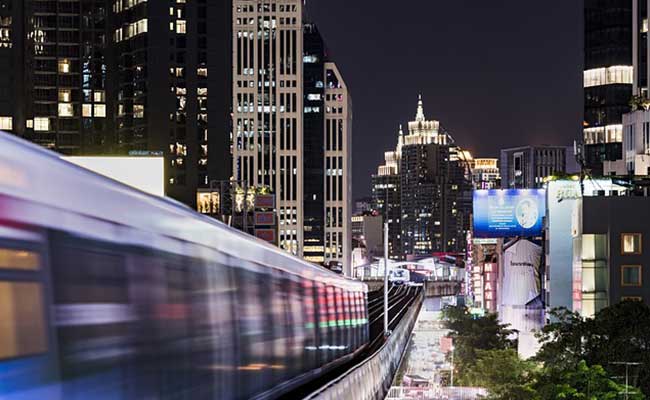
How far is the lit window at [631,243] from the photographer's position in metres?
68.8

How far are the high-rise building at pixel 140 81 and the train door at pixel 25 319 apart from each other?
12934 centimetres

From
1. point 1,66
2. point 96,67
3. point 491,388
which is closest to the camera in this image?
point 491,388

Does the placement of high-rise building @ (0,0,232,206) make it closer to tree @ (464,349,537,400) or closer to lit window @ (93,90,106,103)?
Result: lit window @ (93,90,106,103)

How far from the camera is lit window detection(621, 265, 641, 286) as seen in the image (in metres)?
67.9

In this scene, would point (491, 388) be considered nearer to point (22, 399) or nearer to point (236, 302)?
point (236, 302)

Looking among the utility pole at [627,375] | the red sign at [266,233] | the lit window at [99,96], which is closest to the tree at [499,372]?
the utility pole at [627,375]

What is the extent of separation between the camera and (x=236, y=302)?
1166cm

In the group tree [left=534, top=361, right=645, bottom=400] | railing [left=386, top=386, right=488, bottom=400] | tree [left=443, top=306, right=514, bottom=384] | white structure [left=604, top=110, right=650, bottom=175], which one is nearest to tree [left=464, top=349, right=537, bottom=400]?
railing [left=386, top=386, right=488, bottom=400]

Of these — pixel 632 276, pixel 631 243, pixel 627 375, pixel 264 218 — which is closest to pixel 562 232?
pixel 631 243

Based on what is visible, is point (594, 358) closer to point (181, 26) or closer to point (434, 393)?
point (434, 393)

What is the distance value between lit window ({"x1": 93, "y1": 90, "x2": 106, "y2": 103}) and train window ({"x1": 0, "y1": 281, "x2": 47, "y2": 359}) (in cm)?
13587

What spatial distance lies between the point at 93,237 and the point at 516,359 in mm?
62213

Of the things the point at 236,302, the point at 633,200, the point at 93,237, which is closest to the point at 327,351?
the point at 236,302

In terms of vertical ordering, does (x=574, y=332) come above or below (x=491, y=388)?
above
